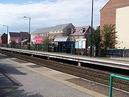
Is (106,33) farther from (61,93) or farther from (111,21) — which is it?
(61,93)

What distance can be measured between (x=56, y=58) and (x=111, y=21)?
161 ft

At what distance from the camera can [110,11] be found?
9338 cm

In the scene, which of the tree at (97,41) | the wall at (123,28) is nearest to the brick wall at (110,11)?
the wall at (123,28)

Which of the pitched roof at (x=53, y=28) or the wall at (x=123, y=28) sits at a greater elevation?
the pitched roof at (x=53, y=28)

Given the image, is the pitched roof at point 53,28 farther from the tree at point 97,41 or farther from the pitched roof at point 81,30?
the tree at point 97,41

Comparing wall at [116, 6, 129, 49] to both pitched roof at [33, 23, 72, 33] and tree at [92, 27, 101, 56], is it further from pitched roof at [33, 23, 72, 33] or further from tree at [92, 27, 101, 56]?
pitched roof at [33, 23, 72, 33]

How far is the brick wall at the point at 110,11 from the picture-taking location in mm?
90037

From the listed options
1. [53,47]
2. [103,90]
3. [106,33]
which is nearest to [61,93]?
[103,90]

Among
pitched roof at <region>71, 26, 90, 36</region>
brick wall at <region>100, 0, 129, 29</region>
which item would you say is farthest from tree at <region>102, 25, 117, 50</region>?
pitched roof at <region>71, 26, 90, 36</region>

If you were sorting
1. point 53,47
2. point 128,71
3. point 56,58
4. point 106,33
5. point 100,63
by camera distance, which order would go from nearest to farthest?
point 128,71
point 100,63
point 56,58
point 106,33
point 53,47

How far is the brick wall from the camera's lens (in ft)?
295

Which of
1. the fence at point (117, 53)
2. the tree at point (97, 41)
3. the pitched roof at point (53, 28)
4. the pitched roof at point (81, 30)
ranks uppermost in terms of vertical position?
the pitched roof at point (53, 28)

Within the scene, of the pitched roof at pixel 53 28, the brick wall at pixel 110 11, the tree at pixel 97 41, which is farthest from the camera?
the pitched roof at pixel 53 28

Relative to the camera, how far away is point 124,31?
75.3 meters
